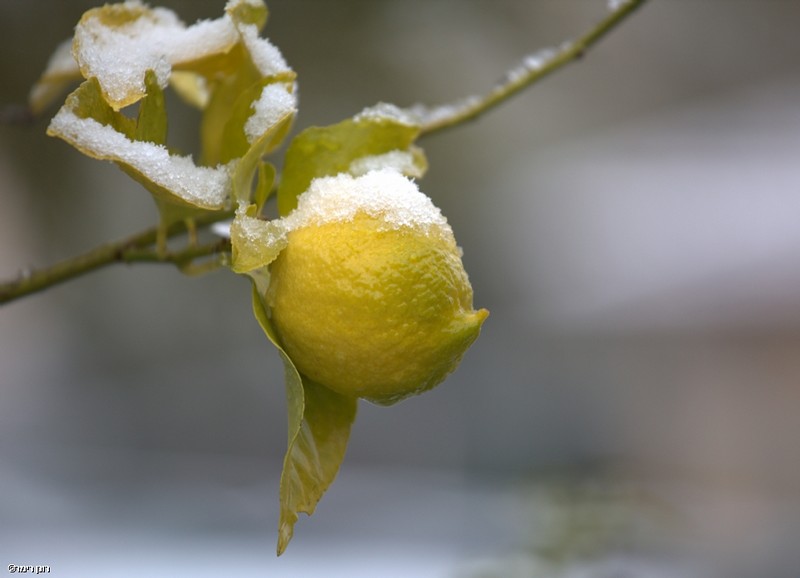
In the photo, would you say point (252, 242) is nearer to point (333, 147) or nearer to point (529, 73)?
point (333, 147)

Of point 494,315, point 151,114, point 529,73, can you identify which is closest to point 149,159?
point 151,114

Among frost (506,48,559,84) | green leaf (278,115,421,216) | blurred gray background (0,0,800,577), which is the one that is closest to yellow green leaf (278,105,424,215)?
green leaf (278,115,421,216)

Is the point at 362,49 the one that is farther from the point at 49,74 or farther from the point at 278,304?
the point at 278,304

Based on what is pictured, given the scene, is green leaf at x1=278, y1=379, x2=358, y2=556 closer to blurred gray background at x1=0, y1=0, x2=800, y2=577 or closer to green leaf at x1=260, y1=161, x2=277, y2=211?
green leaf at x1=260, y1=161, x2=277, y2=211

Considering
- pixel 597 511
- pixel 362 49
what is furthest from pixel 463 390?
pixel 597 511

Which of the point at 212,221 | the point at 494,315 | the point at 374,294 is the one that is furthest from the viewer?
the point at 494,315

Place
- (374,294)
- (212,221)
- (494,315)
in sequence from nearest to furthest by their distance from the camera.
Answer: (374,294), (212,221), (494,315)

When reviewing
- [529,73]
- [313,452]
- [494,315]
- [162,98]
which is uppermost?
[494,315]

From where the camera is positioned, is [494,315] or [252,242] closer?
[252,242]
